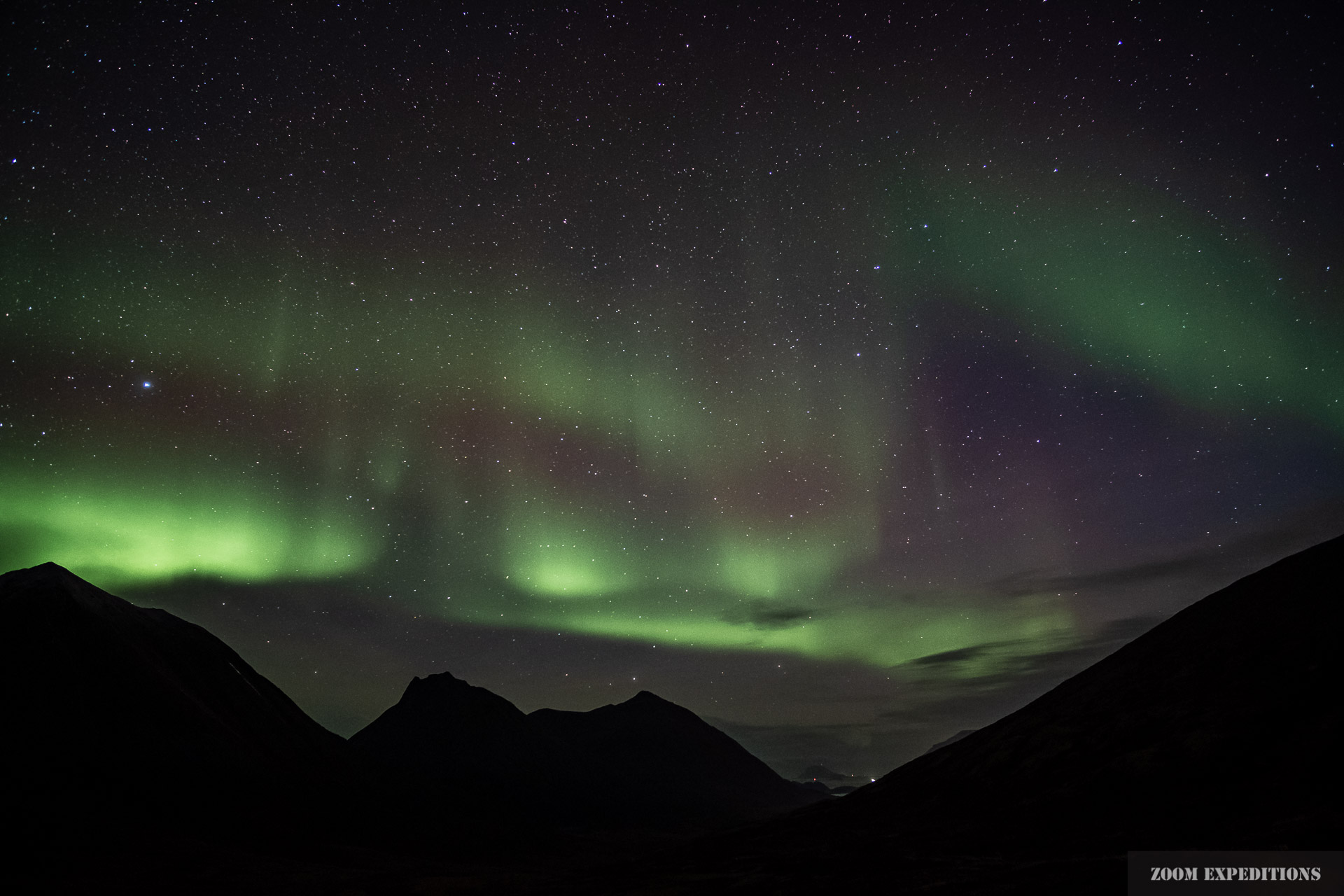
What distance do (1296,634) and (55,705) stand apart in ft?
405

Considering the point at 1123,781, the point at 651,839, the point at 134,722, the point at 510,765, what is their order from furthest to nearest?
the point at 510,765
the point at 651,839
the point at 134,722
the point at 1123,781

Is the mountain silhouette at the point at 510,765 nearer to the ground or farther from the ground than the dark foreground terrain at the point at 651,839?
nearer to the ground

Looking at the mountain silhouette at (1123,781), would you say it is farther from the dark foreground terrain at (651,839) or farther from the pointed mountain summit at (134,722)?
the pointed mountain summit at (134,722)

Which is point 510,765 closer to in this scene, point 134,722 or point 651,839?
point 651,839

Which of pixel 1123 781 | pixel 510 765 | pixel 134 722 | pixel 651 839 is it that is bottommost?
pixel 651 839

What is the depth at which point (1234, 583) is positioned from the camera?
65.4m

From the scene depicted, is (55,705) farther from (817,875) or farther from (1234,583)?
(1234,583)

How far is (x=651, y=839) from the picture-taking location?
121m

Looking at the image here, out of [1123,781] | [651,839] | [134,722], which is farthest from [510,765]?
[1123,781]

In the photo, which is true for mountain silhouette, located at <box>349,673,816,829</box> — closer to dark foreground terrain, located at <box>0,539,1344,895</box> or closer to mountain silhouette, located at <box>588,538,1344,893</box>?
dark foreground terrain, located at <box>0,539,1344,895</box>

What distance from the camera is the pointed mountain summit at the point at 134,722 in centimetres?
6694

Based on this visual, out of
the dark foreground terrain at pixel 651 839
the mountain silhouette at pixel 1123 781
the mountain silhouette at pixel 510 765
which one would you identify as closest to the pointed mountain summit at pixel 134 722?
the dark foreground terrain at pixel 651 839

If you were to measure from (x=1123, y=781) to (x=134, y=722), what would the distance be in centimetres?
10317

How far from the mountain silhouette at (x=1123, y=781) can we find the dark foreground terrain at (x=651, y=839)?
0.25 m
